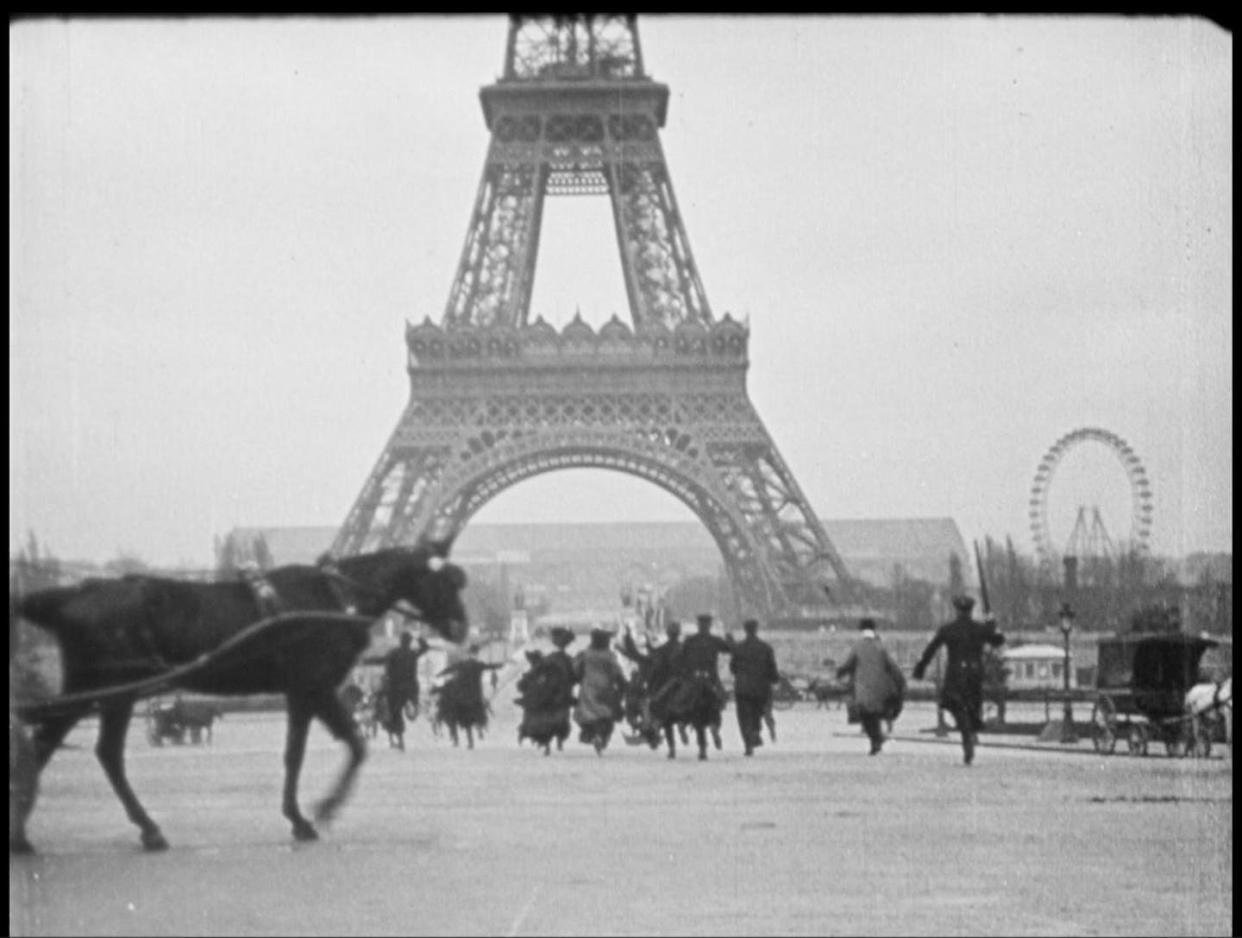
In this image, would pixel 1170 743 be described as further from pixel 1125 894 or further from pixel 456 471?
pixel 456 471

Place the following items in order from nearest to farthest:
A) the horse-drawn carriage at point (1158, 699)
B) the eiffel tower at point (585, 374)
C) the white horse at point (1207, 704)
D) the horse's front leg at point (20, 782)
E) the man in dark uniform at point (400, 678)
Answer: the horse's front leg at point (20, 782) → the man in dark uniform at point (400, 678) → the white horse at point (1207, 704) → the horse-drawn carriage at point (1158, 699) → the eiffel tower at point (585, 374)

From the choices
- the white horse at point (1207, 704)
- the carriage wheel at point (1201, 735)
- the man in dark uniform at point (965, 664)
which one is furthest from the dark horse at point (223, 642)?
the white horse at point (1207, 704)

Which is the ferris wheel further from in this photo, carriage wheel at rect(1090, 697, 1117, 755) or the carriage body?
the carriage body

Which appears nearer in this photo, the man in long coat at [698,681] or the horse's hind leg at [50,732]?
the horse's hind leg at [50,732]

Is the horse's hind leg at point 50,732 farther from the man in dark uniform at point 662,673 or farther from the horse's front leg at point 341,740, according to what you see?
the man in dark uniform at point 662,673

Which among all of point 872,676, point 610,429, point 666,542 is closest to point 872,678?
point 872,676
